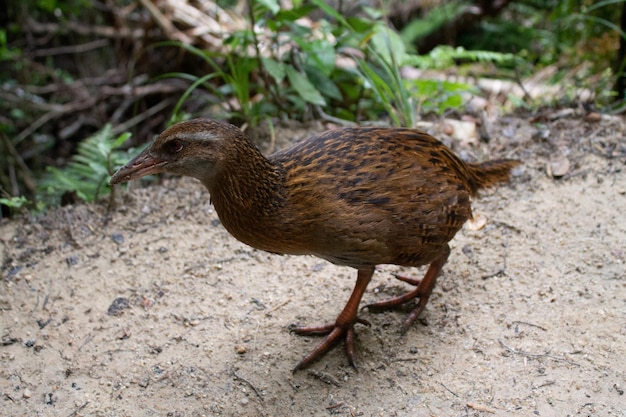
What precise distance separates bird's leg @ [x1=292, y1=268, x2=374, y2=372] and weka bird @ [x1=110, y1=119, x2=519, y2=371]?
10 cm

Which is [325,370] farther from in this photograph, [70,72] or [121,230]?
[70,72]

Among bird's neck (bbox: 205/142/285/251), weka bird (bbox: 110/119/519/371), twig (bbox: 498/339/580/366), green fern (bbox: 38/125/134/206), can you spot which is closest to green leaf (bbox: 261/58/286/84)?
green fern (bbox: 38/125/134/206)

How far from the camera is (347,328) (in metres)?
3.47

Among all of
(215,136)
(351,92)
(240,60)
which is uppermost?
(215,136)

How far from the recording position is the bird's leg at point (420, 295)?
3.61 meters

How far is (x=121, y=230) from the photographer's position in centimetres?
448

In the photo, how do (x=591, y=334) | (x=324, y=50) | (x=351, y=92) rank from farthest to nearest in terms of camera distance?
(x=351, y=92) < (x=324, y=50) < (x=591, y=334)

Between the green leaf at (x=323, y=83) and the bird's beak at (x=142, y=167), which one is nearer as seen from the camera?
the bird's beak at (x=142, y=167)

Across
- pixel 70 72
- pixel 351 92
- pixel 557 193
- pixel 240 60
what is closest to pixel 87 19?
pixel 70 72

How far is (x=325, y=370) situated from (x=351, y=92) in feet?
9.27

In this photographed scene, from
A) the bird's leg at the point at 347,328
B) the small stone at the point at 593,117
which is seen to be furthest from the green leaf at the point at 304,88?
the small stone at the point at 593,117

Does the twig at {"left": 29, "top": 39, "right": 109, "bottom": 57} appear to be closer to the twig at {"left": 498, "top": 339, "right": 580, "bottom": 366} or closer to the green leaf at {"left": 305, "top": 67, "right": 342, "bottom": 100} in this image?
the green leaf at {"left": 305, "top": 67, "right": 342, "bottom": 100}

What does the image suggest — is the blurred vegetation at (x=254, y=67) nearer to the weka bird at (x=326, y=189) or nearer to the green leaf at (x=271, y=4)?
the green leaf at (x=271, y=4)

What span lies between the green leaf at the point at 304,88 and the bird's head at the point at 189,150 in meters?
1.96
